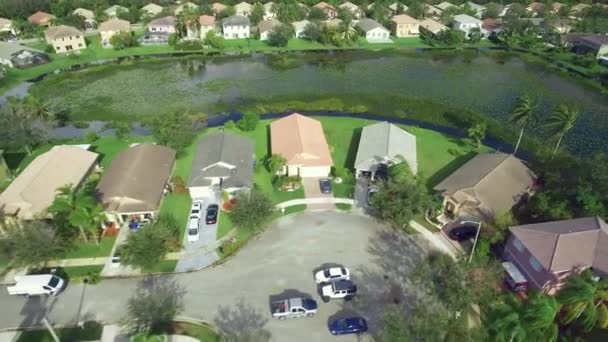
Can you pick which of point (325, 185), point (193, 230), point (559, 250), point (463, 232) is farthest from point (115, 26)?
point (559, 250)

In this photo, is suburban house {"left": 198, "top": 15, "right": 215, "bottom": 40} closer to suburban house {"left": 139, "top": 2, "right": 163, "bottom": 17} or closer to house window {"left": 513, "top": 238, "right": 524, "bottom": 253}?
suburban house {"left": 139, "top": 2, "right": 163, "bottom": 17}

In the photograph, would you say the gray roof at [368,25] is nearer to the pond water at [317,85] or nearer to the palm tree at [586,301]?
the pond water at [317,85]

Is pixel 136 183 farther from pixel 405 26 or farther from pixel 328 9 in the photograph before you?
pixel 328 9

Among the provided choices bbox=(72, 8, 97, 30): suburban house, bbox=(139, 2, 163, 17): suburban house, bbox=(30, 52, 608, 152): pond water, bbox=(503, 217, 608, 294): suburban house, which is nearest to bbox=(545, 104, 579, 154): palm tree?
bbox=(30, 52, 608, 152): pond water

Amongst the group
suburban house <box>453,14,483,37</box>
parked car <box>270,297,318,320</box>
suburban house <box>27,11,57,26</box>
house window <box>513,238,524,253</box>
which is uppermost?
suburban house <box>27,11,57,26</box>

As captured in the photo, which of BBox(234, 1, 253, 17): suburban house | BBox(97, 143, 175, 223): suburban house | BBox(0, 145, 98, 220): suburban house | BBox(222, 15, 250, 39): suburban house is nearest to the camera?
BBox(0, 145, 98, 220): suburban house

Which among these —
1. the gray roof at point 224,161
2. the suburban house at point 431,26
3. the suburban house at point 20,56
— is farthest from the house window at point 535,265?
the suburban house at point 20,56
